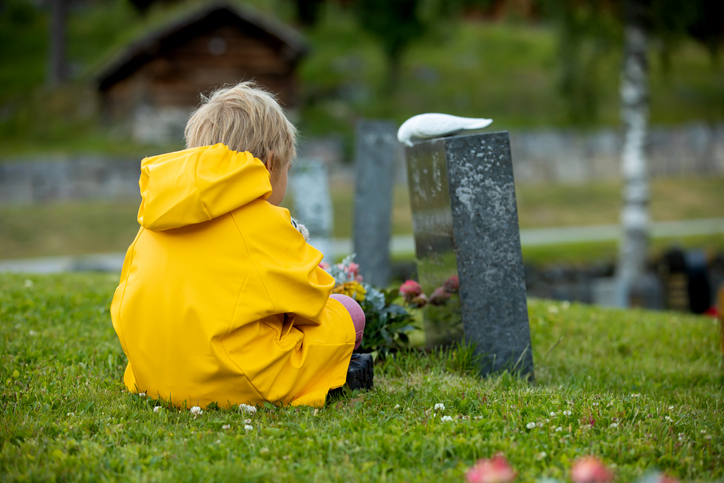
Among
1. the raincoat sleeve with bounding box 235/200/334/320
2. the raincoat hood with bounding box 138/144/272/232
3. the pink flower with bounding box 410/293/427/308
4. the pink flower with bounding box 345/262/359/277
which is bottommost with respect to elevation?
the pink flower with bounding box 410/293/427/308

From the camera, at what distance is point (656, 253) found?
12977mm

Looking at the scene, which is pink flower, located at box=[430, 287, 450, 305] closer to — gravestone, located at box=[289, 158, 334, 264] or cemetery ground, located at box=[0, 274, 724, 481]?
cemetery ground, located at box=[0, 274, 724, 481]

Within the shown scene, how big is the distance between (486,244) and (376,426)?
1.25 meters

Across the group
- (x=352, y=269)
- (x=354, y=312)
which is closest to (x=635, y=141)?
(x=352, y=269)

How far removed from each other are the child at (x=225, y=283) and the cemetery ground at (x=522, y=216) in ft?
33.4

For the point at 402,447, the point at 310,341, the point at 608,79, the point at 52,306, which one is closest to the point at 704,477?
the point at 402,447

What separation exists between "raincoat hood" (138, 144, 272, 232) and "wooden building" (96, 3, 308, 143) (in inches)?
696

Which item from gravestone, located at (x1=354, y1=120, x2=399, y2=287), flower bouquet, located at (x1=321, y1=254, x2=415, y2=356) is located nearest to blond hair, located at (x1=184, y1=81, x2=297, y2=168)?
flower bouquet, located at (x1=321, y1=254, x2=415, y2=356)

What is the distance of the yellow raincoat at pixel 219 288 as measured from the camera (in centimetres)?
240

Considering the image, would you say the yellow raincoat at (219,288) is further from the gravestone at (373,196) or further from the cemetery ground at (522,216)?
the cemetery ground at (522,216)

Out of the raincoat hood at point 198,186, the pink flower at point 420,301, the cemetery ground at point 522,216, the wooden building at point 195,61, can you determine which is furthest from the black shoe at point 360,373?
the wooden building at point 195,61

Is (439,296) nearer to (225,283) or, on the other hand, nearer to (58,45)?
(225,283)

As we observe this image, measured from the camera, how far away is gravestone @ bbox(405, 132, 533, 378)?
10.8 ft

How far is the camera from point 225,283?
96.0 inches
